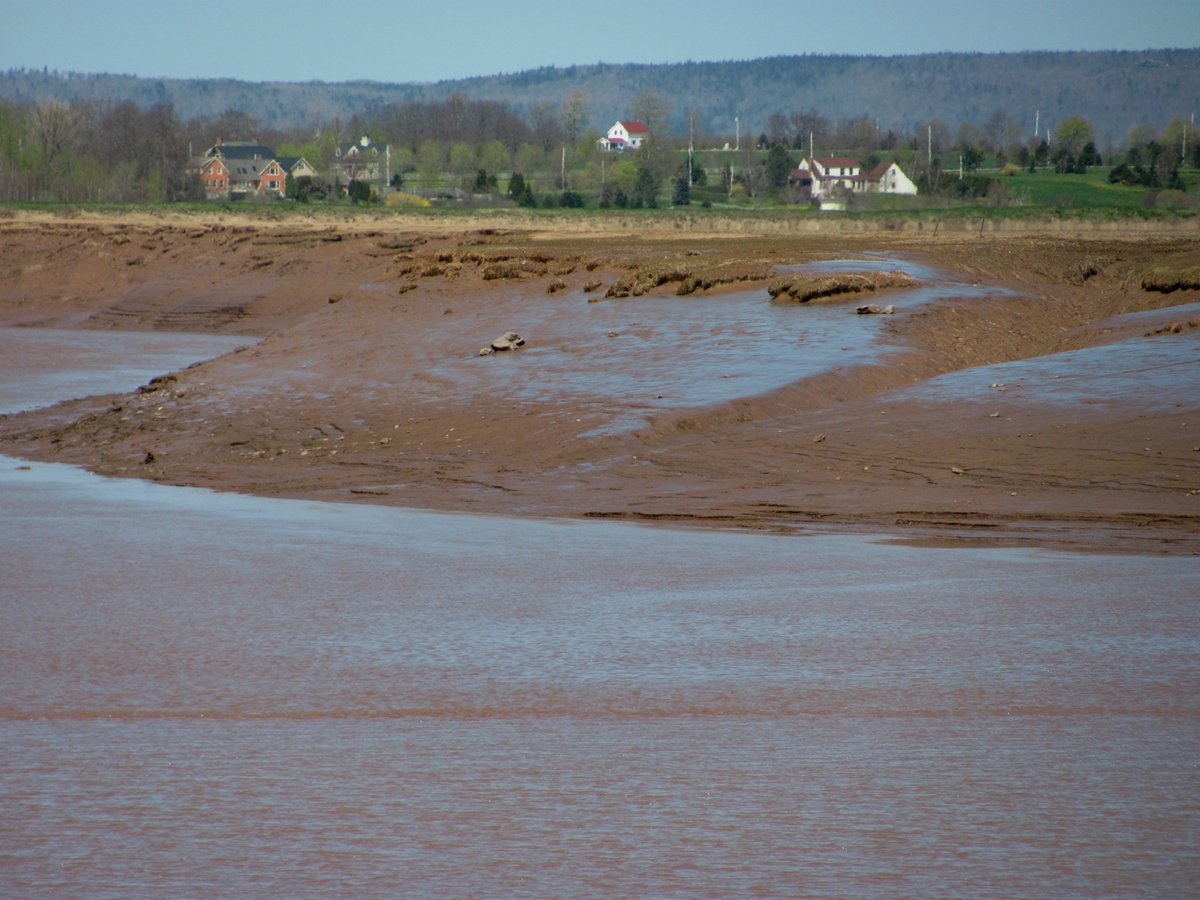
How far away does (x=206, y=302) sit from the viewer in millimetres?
35406

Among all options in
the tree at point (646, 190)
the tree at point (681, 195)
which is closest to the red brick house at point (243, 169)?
the tree at point (646, 190)

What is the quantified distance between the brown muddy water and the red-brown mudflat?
6.59 feet

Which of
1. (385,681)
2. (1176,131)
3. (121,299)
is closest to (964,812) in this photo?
(385,681)

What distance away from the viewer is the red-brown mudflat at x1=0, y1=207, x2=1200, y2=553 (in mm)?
10305

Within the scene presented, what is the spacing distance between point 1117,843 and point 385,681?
9.15ft

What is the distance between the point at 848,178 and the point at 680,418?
122032mm

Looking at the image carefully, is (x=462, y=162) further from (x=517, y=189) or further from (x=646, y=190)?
(x=517, y=189)

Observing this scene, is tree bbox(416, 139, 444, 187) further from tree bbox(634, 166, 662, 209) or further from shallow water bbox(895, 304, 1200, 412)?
shallow water bbox(895, 304, 1200, 412)

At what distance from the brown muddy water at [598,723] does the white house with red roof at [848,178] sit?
380ft

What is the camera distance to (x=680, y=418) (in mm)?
13422

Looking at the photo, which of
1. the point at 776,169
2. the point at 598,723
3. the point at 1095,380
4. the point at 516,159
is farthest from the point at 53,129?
the point at 598,723

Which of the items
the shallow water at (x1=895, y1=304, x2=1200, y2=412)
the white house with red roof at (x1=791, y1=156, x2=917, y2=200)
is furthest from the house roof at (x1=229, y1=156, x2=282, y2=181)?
the shallow water at (x1=895, y1=304, x2=1200, y2=412)

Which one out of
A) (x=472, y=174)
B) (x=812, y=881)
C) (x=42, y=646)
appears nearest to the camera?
(x=812, y=881)

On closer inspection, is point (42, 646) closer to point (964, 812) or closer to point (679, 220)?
point (964, 812)
